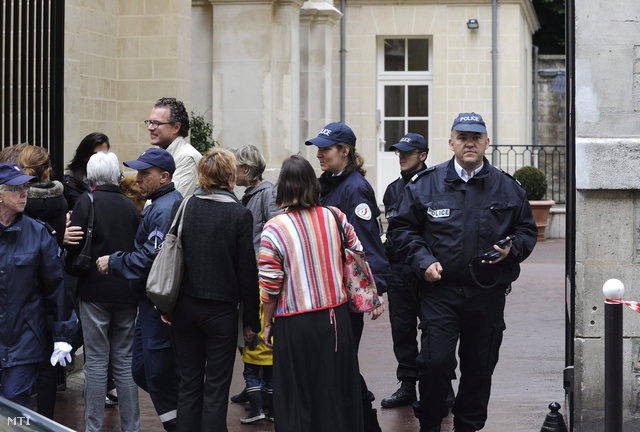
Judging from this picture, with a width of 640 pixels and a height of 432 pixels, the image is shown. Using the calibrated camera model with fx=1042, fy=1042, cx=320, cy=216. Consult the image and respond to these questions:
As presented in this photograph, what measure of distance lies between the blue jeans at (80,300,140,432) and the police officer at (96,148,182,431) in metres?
0.16

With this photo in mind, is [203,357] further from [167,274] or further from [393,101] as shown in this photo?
[393,101]

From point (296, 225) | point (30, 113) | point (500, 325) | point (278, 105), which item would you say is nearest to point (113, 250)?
point (296, 225)

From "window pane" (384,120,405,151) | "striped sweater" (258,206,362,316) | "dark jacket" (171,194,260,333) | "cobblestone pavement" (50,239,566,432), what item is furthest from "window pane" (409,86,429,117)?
"striped sweater" (258,206,362,316)

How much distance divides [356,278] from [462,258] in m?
0.66

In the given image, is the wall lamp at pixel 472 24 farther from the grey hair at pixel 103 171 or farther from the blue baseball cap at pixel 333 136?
the grey hair at pixel 103 171

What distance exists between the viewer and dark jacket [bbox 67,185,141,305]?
20.5 feet

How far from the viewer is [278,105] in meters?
14.9

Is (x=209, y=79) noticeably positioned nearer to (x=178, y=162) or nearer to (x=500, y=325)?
(x=178, y=162)

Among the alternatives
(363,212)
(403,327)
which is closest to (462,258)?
(363,212)

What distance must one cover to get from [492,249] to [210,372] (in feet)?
5.62

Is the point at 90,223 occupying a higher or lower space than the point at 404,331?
higher

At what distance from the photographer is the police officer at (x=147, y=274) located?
19.5 ft

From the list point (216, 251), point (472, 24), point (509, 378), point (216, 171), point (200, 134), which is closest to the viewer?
point (216, 251)

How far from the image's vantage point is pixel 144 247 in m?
5.96
